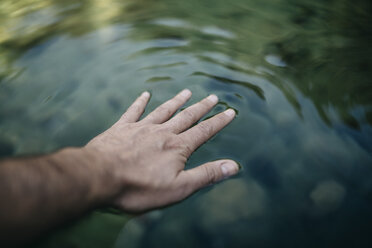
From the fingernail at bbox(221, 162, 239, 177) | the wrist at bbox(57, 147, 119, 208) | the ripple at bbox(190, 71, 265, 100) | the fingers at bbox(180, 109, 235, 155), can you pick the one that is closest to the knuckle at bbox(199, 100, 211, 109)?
the fingers at bbox(180, 109, 235, 155)

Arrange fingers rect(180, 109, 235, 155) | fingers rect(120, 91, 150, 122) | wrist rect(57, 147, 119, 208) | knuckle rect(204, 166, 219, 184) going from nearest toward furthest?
wrist rect(57, 147, 119, 208)
knuckle rect(204, 166, 219, 184)
fingers rect(180, 109, 235, 155)
fingers rect(120, 91, 150, 122)

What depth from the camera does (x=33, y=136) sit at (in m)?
1.70

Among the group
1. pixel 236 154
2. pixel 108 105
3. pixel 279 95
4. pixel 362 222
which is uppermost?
pixel 108 105

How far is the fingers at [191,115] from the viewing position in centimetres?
164

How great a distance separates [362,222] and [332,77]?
114 centimetres

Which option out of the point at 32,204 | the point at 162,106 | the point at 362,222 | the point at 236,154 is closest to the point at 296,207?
the point at 362,222

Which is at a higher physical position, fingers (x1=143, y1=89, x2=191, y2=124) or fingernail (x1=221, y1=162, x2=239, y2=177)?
fingers (x1=143, y1=89, x2=191, y2=124)

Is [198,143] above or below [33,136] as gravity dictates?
below

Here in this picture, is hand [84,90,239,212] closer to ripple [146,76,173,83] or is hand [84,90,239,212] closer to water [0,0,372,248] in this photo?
water [0,0,372,248]

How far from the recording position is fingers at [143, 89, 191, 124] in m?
1.72

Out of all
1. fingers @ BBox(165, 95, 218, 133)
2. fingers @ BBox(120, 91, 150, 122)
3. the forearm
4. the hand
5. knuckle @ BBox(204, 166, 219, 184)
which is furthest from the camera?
fingers @ BBox(120, 91, 150, 122)

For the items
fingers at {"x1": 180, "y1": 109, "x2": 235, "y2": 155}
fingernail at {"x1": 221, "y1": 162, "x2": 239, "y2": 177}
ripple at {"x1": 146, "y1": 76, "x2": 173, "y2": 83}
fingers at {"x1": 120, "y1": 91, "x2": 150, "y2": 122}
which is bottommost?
fingernail at {"x1": 221, "y1": 162, "x2": 239, "y2": 177}

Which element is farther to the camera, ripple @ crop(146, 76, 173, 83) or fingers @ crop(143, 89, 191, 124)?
ripple @ crop(146, 76, 173, 83)

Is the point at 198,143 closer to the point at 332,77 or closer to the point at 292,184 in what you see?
the point at 292,184
